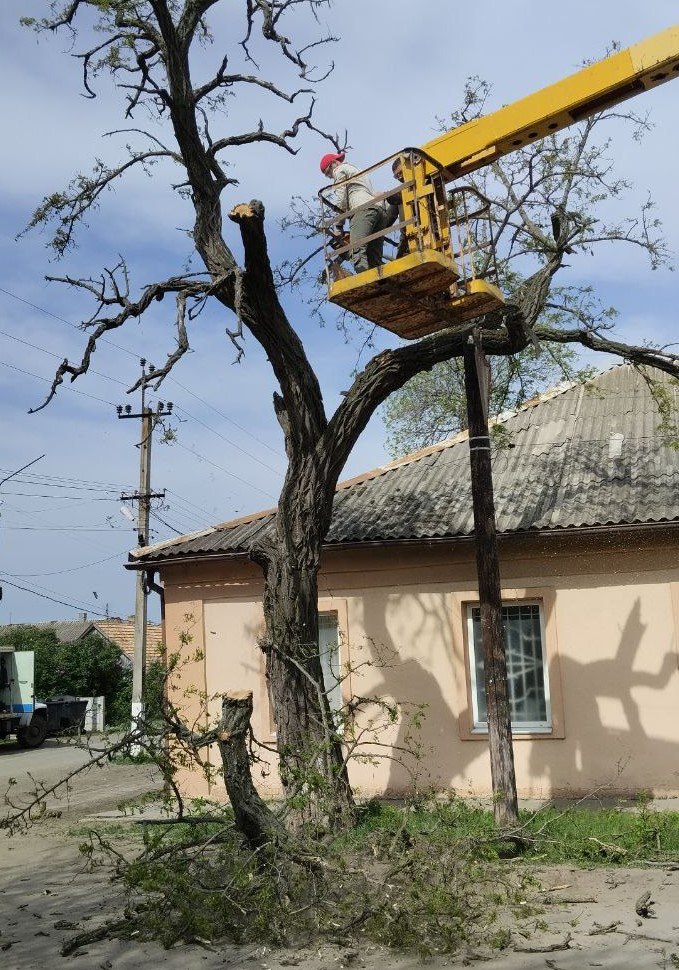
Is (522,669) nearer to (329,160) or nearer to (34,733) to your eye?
(329,160)

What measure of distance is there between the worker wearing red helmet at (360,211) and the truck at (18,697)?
20786 millimetres

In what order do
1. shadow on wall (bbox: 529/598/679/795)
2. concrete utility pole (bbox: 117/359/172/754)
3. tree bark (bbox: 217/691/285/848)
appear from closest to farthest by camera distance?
tree bark (bbox: 217/691/285/848)
shadow on wall (bbox: 529/598/679/795)
concrete utility pole (bbox: 117/359/172/754)

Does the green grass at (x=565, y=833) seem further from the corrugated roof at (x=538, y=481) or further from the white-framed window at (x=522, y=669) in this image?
the corrugated roof at (x=538, y=481)

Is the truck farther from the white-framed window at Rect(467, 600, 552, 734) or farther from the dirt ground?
the dirt ground

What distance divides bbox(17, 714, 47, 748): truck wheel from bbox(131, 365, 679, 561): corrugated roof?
52.7ft

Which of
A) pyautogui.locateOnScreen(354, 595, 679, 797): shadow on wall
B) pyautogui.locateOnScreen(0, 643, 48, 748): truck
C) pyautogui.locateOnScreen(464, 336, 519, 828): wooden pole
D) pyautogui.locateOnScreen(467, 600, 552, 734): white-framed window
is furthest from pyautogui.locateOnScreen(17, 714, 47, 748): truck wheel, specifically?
pyautogui.locateOnScreen(464, 336, 519, 828): wooden pole

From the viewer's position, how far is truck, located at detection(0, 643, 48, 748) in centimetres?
2662

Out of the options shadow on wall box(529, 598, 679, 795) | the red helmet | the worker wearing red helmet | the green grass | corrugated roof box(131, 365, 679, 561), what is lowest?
the green grass

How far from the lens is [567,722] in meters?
11.1

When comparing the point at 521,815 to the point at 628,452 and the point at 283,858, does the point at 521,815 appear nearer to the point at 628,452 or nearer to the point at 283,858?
the point at 283,858

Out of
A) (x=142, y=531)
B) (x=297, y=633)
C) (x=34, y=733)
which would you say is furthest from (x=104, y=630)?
(x=297, y=633)

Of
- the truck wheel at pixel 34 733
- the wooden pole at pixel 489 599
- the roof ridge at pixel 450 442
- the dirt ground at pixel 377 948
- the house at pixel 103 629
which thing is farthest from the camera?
the house at pixel 103 629

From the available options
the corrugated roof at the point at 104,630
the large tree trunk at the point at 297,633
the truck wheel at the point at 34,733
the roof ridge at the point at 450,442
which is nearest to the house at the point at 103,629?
the corrugated roof at the point at 104,630

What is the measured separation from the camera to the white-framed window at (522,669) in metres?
11.4
